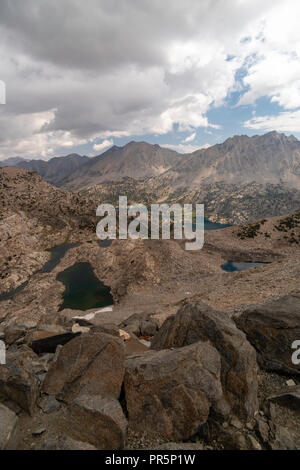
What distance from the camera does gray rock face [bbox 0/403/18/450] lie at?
649cm

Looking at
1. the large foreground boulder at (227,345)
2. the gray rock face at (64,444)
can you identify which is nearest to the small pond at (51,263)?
the large foreground boulder at (227,345)

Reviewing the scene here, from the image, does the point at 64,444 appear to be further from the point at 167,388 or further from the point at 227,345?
the point at 227,345

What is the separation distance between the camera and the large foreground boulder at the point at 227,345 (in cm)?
830

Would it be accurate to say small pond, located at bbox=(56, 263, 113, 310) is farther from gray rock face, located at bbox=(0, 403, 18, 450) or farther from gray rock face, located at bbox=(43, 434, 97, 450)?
gray rock face, located at bbox=(43, 434, 97, 450)

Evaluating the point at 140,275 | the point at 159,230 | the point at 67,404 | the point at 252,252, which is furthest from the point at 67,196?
the point at 67,404

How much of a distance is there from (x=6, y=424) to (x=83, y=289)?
2589 inches

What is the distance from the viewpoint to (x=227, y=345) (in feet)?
31.0

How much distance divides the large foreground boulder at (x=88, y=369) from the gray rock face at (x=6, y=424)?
157 centimetres

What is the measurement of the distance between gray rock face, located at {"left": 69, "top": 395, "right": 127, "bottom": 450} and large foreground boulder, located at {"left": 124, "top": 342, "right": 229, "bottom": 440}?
0.65 meters

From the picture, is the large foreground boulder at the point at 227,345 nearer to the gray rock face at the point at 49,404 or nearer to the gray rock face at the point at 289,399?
the gray rock face at the point at 289,399

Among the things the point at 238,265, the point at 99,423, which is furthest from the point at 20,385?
the point at 238,265

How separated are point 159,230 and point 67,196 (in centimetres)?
8214
